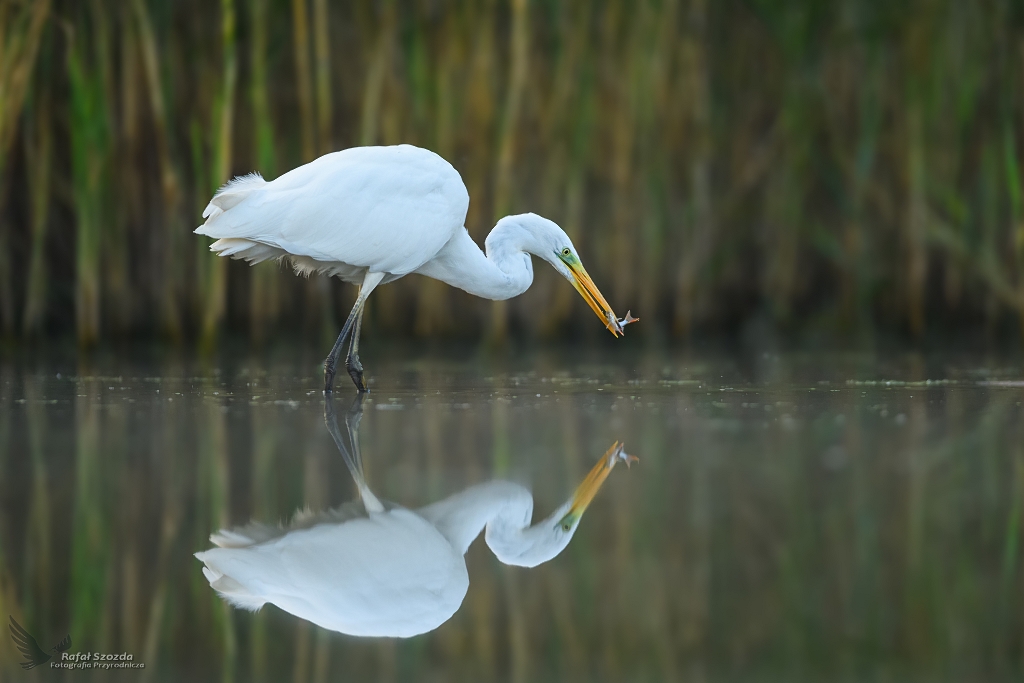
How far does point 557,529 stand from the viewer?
3285 mm

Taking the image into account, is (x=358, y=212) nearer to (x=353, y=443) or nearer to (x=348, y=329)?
(x=348, y=329)

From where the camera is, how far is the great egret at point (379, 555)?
269 centimetres

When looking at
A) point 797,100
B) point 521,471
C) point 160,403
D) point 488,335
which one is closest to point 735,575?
point 521,471

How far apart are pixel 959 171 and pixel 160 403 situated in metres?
6.54

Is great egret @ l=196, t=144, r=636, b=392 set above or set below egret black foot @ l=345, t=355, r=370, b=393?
above

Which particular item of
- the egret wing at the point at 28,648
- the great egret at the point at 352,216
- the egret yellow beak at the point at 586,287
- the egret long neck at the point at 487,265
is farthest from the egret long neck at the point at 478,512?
the egret yellow beak at the point at 586,287

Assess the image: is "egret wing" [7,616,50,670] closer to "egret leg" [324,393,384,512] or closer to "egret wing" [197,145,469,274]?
"egret leg" [324,393,384,512]

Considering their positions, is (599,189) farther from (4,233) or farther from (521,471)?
(521,471)

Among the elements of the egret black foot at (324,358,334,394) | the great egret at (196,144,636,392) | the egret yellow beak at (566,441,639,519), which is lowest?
the egret yellow beak at (566,441,639,519)

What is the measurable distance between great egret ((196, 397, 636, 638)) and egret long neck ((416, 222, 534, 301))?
2825mm

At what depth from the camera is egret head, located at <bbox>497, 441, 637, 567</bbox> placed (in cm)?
308

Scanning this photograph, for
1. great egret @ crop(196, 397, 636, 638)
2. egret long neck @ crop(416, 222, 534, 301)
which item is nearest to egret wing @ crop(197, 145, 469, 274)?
egret long neck @ crop(416, 222, 534, 301)

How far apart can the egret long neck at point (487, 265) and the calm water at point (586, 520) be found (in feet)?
2.40

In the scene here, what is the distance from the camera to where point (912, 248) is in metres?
9.10
